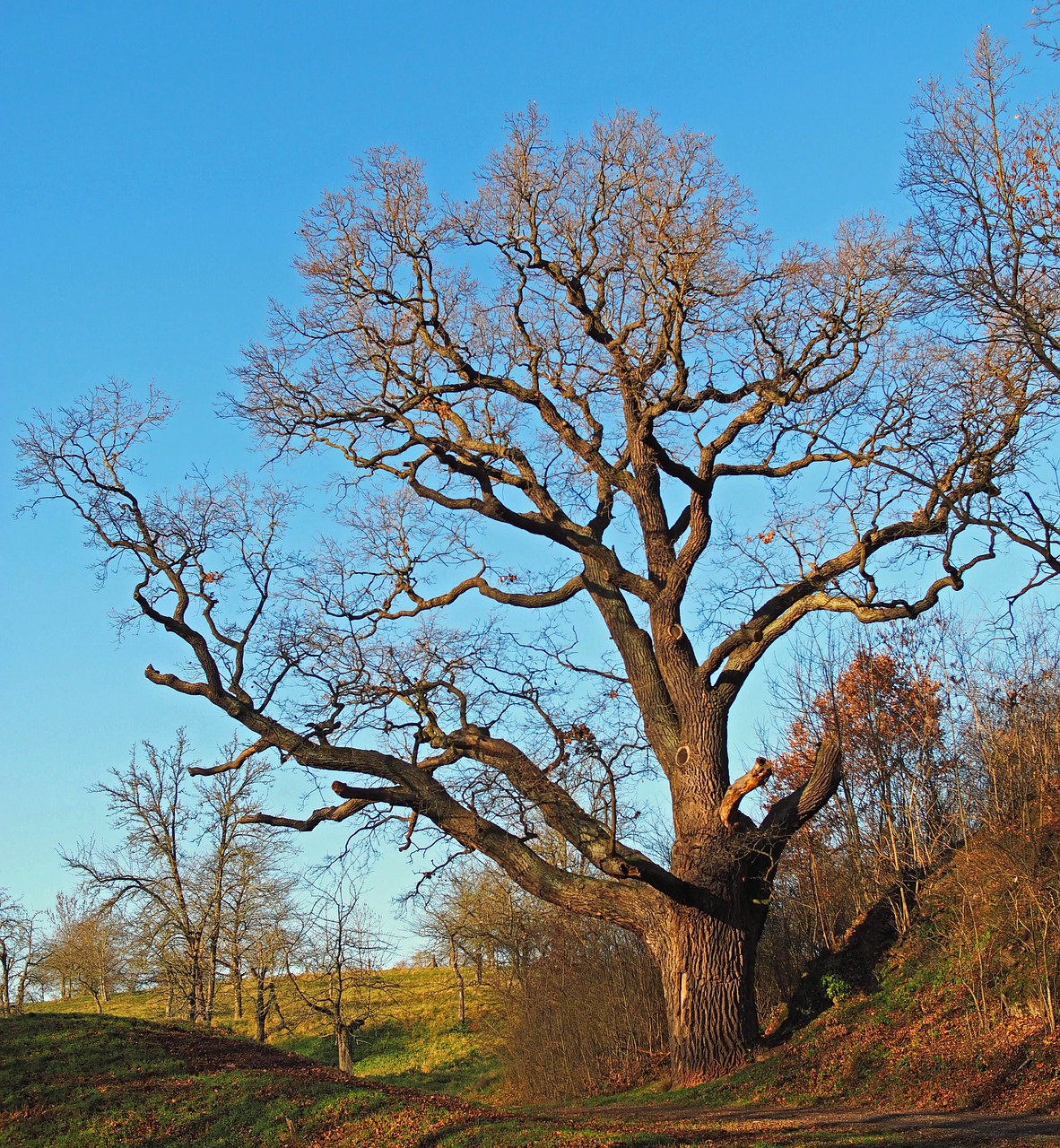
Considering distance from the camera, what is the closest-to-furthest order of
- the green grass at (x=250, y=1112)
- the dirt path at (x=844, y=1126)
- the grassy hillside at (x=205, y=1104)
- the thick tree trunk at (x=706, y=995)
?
the dirt path at (x=844, y=1126) < the green grass at (x=250, y=1112) < the grassy hillside at (x=205, y=1104) < the thick tree trunk at (x=706, y=995)

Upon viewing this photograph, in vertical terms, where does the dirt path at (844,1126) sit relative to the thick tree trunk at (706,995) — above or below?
below

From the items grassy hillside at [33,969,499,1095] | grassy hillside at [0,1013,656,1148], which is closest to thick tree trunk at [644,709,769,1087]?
grassy hillside at [0,1013,656,1148]

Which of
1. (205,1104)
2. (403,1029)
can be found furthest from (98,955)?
(205,1104)

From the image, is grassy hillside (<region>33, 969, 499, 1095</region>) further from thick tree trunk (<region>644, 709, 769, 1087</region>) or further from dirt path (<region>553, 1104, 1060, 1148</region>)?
dirt path (<region>553, 1104, 1060, 1148</region>)

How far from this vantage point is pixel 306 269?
51.4ft

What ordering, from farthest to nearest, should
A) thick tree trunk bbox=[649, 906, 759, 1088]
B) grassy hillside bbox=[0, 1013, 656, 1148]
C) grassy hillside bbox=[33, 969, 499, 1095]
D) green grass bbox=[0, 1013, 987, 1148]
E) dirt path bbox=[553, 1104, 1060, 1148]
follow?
grassy hillside bbox=[33, 969, 499, 1095] → thick tree trunk bbox=[649, 906, 759, 1088] → grassy hillside bbox=[0, 1013, 656, 1148] → green grass bbox=[0, 1013, 987, 1148] → dirt path bbox=[553, 1104, 1060, 1148]

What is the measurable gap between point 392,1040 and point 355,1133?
82.9ft

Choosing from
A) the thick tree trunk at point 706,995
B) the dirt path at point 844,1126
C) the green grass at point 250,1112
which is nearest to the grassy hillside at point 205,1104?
the green grass at point 250,1112

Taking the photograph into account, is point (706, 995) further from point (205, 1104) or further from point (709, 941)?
point (205, 1104)

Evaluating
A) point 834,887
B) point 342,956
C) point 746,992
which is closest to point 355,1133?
point 746,992

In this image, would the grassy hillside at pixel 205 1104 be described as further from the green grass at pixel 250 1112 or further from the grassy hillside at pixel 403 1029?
the grassy hillside at pixel 403 1029

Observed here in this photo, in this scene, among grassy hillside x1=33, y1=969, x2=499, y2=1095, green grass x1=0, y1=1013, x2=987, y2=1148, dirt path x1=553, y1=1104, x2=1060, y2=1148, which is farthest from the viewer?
grassy hillside x1=33, y1=969, x2=499, y2=1095

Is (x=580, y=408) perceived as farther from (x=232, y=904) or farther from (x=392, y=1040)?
(x=392, y=1040)

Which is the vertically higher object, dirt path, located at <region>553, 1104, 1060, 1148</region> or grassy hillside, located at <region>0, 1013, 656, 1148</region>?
grassy hillside, located at <region>0, 1013, 656, 1148</region>
